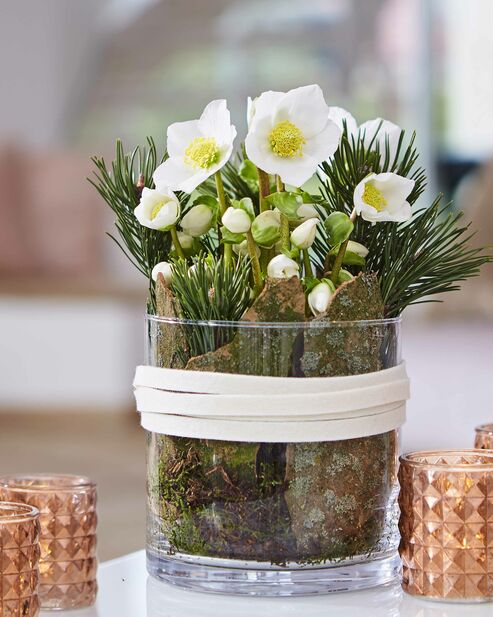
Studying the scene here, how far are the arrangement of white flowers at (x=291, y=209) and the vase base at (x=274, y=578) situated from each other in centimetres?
14

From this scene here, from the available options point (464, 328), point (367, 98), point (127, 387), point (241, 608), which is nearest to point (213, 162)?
point (241, 608)

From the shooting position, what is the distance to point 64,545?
676 mm

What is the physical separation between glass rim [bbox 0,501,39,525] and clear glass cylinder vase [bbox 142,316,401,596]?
8 centimetres

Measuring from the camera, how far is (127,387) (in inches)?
169

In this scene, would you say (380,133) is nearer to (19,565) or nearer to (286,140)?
(286,140)

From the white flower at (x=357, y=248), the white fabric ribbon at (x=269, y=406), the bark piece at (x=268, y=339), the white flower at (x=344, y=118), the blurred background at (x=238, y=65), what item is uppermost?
the blurred background at (x=238, y=65)

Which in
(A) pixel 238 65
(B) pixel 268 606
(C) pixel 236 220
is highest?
(A) pixel 238 65

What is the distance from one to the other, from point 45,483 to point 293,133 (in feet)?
0.88

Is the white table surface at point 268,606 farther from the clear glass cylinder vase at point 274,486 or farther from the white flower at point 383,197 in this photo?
the white flower at point 383,197

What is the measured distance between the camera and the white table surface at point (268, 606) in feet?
2.07

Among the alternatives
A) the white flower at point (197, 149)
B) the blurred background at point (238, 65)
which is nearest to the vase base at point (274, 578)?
the white flower at point (197, 149)

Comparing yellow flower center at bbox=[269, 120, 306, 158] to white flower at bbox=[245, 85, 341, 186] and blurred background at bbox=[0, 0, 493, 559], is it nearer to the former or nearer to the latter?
white flower at bbox=[245, 85, 341, 186]

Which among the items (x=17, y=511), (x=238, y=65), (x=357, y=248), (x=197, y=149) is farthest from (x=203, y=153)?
(x=238, y=65)

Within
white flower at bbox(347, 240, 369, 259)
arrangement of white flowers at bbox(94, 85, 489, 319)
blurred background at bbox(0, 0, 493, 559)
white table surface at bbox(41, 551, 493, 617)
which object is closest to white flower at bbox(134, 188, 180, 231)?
arrangement of white flowers at bbox(94, 85, 489, 319)
